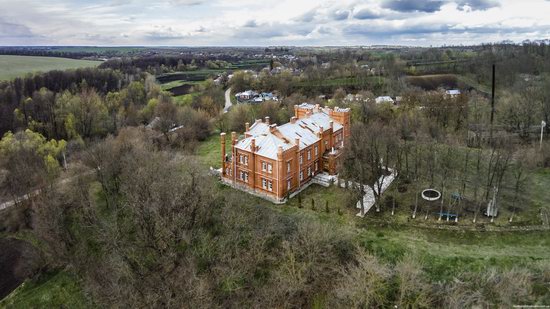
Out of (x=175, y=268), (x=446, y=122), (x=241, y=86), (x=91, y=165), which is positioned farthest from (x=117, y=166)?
(x=241, y=86)

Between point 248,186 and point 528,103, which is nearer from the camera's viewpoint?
point 248,186

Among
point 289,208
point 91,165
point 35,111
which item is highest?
point 35,111

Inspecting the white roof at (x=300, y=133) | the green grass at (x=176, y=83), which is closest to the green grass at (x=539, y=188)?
the white roof at (x=300, y=133)

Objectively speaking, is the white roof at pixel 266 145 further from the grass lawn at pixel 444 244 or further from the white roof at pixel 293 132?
the grass lawn at pixel 444 244

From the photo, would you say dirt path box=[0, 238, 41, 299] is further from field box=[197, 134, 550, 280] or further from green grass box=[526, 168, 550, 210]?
green grass box=[526, 168, 550, 210]

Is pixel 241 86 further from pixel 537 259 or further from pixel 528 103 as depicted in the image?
pixel 537 259

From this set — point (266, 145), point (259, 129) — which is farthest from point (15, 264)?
point (259, 129)
